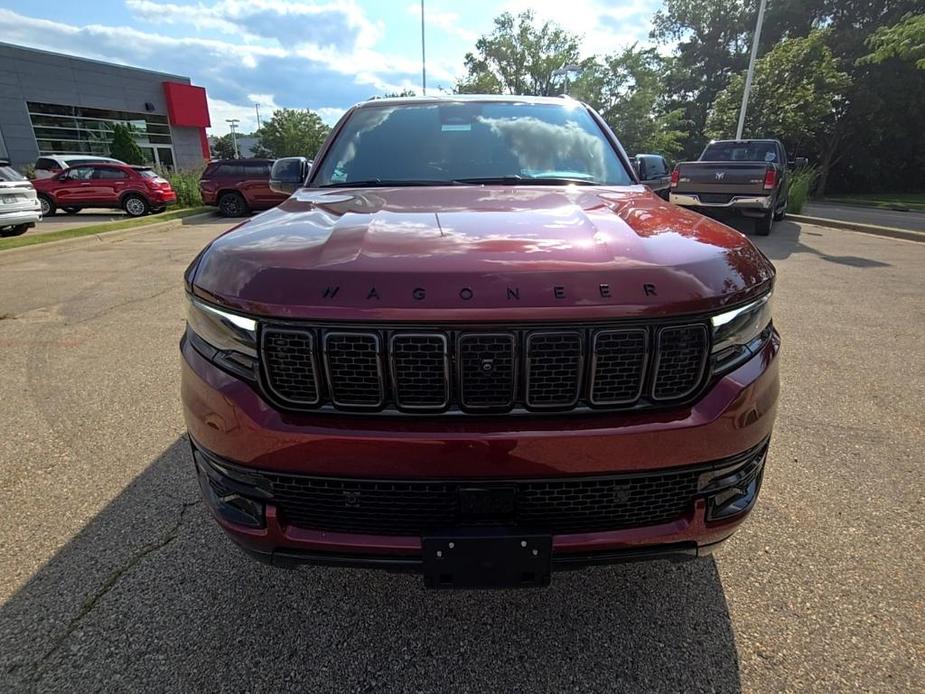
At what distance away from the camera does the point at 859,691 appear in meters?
1.59

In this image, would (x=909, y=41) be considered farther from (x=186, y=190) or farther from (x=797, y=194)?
(x=186, y=190)

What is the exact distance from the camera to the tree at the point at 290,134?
51594 millimetres

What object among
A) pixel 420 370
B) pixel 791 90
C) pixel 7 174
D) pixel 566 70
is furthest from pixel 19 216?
pixel 566 70

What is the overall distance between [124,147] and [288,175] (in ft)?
111

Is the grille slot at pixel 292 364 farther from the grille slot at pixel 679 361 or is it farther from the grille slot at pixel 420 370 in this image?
the grille slot at pixel 679 361

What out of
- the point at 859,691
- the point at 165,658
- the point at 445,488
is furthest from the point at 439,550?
the point at 859,691

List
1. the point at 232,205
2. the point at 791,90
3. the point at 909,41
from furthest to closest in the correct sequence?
the point at 791,90, the point at 232,205, the point at 909,41

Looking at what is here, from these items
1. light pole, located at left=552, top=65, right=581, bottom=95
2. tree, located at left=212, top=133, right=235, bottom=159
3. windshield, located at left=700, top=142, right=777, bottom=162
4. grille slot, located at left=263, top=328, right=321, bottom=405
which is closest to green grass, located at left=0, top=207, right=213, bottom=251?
grille slot, located at left=263, top=328, right=321, bottom=405

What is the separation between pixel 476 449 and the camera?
1375mm

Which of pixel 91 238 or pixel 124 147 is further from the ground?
pixel 124 147

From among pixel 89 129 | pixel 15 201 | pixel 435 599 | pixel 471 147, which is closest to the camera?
pixel 435 599

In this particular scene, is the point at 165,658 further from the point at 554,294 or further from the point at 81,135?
the point at 81,135

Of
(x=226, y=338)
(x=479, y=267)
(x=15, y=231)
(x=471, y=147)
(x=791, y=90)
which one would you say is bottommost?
(x=15, y=231)

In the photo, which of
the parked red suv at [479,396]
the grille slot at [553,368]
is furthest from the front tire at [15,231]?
the grille slot at [553,368]
